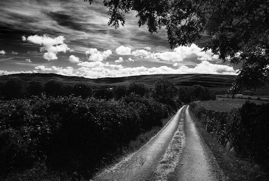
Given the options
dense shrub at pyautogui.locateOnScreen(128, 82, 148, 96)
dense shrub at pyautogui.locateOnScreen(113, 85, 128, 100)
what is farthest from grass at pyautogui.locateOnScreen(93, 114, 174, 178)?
dense shrub at pyautogui.locateOnScreen(113, 85, 128, 100)

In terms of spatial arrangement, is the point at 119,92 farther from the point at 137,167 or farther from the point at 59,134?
the point at 137,167

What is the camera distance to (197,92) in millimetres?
191625

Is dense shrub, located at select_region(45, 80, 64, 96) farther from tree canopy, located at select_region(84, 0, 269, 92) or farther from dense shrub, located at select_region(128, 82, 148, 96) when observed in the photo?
tree canopy, located at select_region(84, 0, 269, 92)

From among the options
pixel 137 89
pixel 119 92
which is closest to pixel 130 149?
pixel 137 89

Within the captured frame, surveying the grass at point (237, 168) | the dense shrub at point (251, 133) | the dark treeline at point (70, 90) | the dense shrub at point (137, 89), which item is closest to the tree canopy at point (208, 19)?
the dense shrub at point (251, 133)

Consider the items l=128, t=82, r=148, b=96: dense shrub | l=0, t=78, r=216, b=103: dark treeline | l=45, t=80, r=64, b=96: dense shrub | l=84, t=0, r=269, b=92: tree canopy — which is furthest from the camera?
l=45, t=80, r=64, b=96: dense shrub

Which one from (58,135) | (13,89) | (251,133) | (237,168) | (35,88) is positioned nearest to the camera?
(237,168)

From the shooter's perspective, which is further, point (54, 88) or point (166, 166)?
point (54, 88)

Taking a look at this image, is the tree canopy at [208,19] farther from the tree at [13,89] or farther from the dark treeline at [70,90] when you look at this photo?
the tree at [13,89]

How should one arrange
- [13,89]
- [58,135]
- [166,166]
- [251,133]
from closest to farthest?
[166,166], [58,135], [251,133], [13,89]

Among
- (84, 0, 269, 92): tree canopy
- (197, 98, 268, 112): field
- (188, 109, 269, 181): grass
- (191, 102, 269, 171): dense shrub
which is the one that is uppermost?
(84, 0, 269, 92): tree canopy

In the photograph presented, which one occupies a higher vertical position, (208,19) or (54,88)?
(208,19)

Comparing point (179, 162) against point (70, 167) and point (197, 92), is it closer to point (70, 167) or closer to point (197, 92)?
point (70, 167)

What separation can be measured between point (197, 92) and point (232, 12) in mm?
190446
